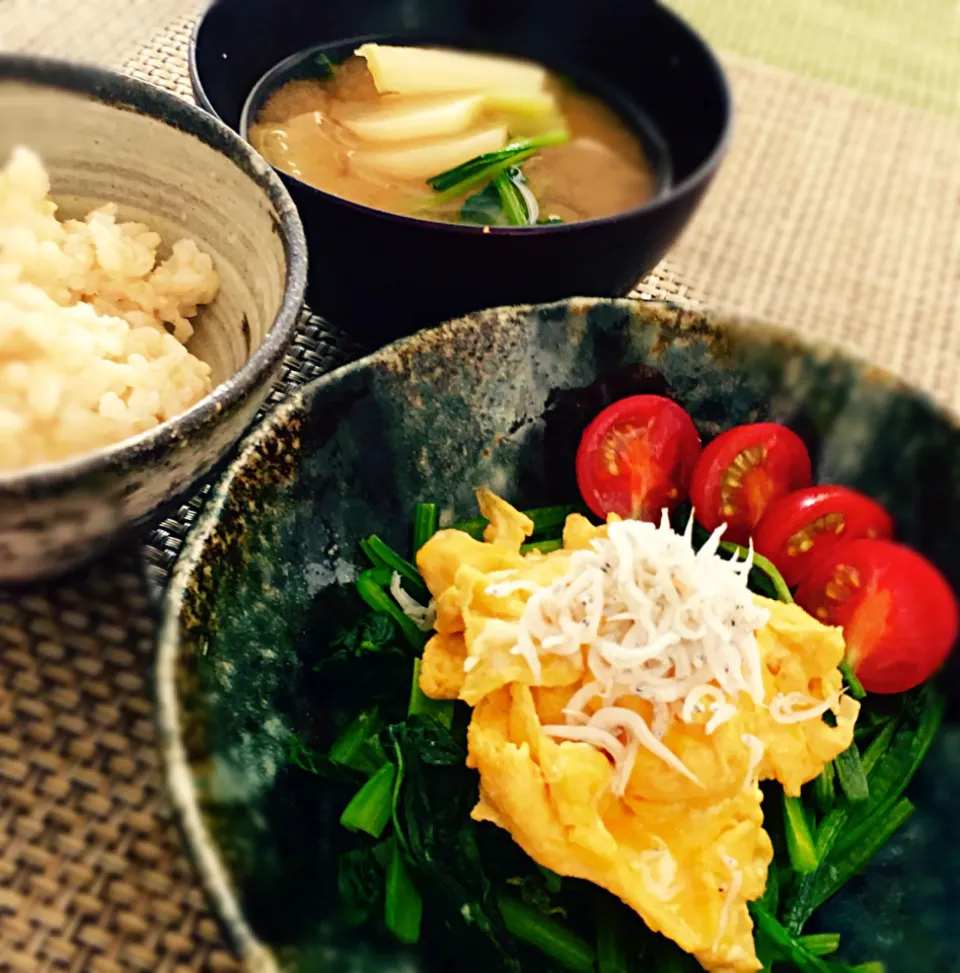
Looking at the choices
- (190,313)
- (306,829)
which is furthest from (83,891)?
(190,313)

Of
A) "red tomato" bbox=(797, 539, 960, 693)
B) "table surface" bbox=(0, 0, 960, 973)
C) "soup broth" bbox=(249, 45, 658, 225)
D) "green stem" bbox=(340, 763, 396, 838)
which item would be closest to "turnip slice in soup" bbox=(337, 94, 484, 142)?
"soup broth" bbox=(249, 45, 658, 225)

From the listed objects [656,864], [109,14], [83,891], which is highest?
[109,14]

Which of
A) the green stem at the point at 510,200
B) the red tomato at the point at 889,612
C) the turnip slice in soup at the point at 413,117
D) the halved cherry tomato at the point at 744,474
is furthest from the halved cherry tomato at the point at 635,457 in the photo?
the turnip slice in soup at the point at 413,117

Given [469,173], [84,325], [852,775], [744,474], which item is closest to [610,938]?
[852,775]

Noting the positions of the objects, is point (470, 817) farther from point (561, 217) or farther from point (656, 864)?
point (561, 217)

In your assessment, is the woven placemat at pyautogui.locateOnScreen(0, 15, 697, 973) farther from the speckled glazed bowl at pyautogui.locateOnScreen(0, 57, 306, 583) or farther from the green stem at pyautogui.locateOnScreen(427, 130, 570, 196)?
the green stem at pyautogui.locateOnScreen(427, 130, 570, 196)
